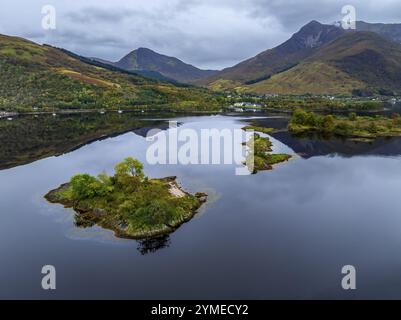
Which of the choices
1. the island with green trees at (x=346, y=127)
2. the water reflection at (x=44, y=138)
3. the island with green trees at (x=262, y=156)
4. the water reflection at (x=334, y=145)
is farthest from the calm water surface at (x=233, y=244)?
the island with green trees at (x=346, y=127)

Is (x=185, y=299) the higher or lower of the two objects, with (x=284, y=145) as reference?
lower

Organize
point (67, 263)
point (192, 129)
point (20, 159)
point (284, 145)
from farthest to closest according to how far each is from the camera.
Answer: point (192, 129)
point (284, 145)
point (20, 159)
point (67, 263)

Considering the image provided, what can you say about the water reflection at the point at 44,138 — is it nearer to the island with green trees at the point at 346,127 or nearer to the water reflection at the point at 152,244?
the island with green trees at the point at 346,127

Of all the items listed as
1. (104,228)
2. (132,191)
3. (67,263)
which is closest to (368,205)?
(132,191)

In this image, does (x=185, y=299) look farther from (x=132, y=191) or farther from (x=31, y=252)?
(x=132, y=191)
